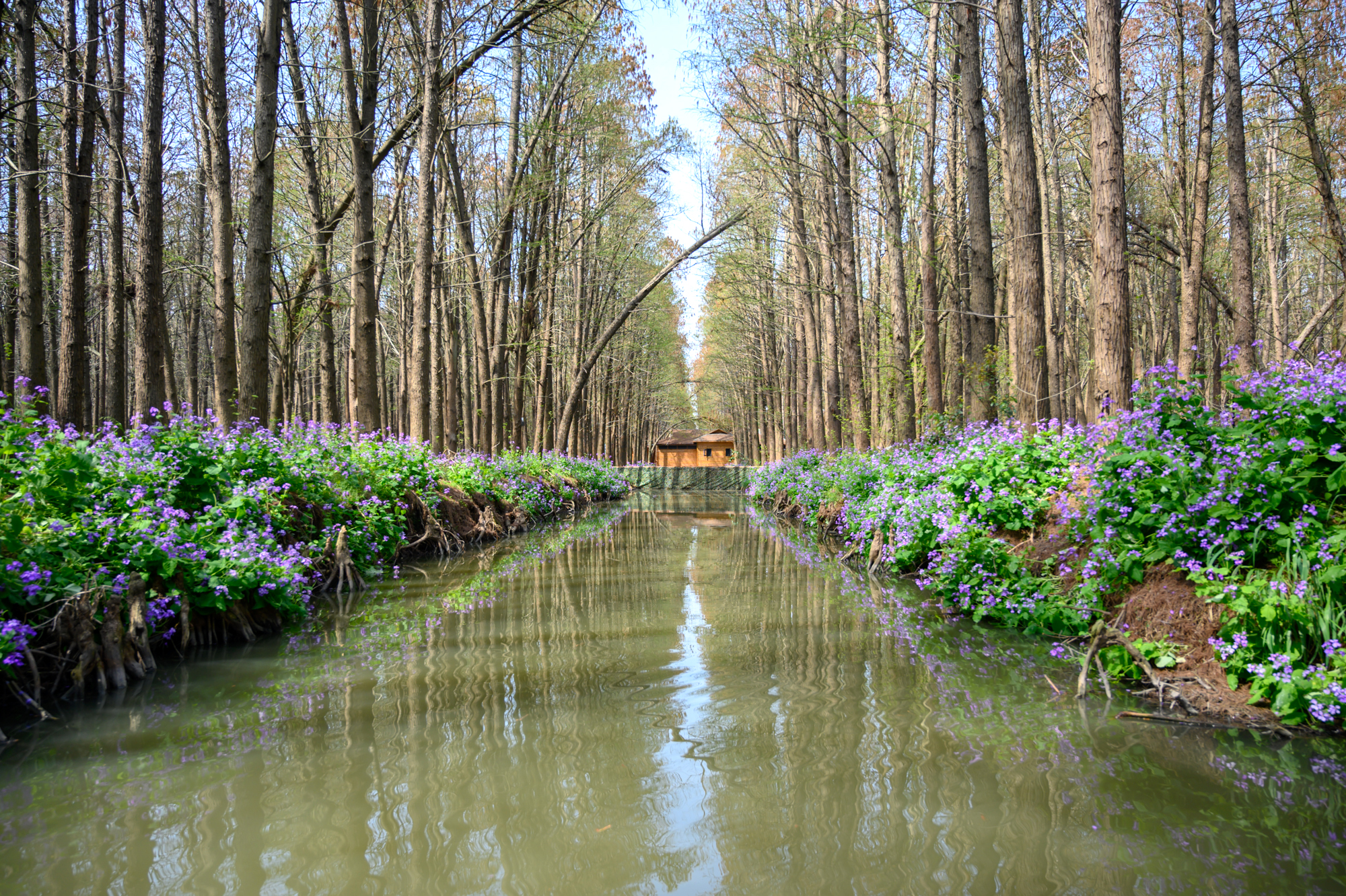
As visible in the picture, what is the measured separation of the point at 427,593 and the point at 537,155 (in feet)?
53.0

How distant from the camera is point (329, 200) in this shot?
21.5 meters

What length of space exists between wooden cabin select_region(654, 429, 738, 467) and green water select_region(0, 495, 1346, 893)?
181 feet

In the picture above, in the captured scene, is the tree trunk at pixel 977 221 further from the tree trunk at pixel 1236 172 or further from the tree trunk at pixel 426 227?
the tree trunk at pixel 426 227

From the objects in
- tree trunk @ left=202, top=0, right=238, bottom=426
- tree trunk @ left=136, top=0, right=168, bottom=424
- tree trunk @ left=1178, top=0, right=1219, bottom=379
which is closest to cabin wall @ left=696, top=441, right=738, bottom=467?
tree trunk @ left=1178, top=0, right=1219, bottom=379

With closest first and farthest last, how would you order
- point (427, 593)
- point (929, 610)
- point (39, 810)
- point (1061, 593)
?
point (39, 810) < point (1061, 593) < point (929, 610) < point (427, 593)

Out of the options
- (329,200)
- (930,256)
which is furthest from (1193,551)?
(329,200)

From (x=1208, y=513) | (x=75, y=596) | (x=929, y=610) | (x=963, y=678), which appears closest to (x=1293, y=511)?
(x=1208, y=513)

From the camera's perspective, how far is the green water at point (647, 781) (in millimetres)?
2387

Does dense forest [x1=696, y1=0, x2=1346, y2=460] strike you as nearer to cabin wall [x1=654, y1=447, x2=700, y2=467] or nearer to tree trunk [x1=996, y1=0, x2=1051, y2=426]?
tree trunk [x1=996, y1=0, x2=1051, y2=426]

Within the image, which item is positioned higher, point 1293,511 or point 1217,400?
point 1217,400

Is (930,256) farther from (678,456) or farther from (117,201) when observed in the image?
(678,456)

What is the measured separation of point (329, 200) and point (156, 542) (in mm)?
19559

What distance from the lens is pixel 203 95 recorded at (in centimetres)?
1386

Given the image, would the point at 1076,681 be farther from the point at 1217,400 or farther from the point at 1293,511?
the point at 1217,400
